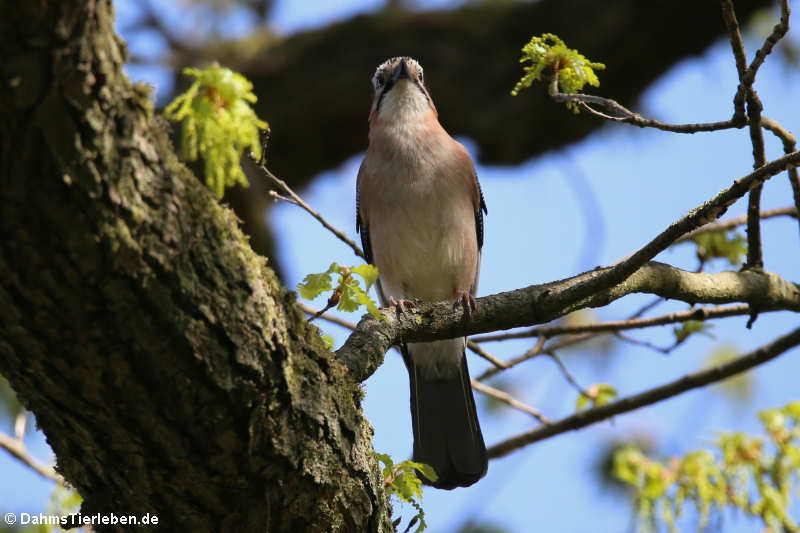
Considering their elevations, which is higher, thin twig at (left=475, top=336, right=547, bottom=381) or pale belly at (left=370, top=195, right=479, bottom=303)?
pale belly at (left=370, top=195, right=479, bottom=303)

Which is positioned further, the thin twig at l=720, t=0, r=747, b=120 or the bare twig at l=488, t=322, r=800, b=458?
the bare twig at l=488, t=322, r=800, b=458

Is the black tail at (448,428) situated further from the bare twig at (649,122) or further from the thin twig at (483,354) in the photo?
the bare twig at (649,122)

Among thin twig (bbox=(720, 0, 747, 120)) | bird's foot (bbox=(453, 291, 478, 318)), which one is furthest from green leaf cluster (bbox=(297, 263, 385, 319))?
thin twig (bbox=(720, 0, 747, 120))

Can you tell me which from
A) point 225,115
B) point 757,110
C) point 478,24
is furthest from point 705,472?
point 478,24

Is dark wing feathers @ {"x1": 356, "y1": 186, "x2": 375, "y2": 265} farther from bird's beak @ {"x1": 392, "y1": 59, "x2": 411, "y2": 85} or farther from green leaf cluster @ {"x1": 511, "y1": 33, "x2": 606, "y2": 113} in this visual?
green leaf cluster @ {"x1": 511, "y1": 33, "x2": 606, "y2": 113}

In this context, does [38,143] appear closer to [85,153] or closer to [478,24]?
[85,153]

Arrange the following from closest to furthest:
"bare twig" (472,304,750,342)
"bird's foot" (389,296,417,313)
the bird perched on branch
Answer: "bird's foot" (389,296,417,313)
"bare twig" (472,304,750,342)
the bird perched on branch

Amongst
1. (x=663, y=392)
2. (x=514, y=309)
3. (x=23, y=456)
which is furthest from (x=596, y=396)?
(x=23, y=456)

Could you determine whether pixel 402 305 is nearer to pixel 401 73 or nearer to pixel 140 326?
pixel 140 326

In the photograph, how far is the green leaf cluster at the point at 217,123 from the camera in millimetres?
2604

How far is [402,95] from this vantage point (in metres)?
6.04

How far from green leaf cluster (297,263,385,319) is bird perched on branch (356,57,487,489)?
2128 millimetres

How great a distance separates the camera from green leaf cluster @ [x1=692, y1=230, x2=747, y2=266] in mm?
4898

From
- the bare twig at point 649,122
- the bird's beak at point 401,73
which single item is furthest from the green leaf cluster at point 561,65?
the bird's beak at point 401,73
